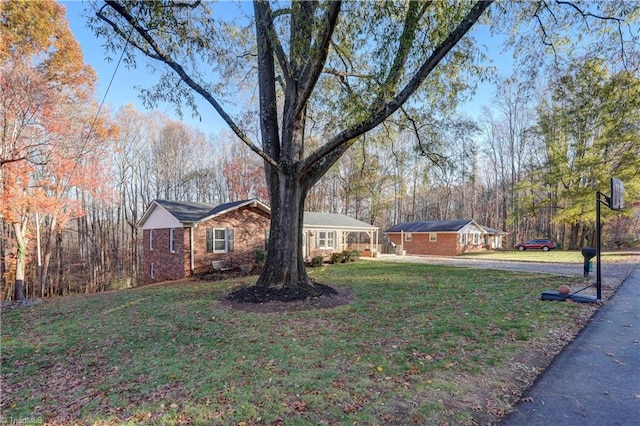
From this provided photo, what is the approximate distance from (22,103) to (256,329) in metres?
12.1

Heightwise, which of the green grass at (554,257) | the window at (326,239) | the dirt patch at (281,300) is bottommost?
the green grass at (554,257)

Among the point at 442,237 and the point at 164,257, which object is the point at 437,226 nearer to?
the point at 442,237

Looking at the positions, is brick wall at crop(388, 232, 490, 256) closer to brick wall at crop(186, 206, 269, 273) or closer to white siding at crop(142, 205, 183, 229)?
brick wall at crop(186, 206, 269, 273)

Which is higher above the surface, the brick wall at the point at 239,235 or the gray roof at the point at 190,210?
the gray roof at the point at 190,210

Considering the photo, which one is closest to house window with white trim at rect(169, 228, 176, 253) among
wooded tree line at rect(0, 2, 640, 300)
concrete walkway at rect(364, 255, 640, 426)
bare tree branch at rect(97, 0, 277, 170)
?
wooded tree line at rect(0, 2, 640, 300)

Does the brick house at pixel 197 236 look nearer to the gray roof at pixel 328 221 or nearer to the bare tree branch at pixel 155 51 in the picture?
the gray roof at pixel 328 221

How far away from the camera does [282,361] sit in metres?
4.25

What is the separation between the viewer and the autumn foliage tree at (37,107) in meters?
10.4

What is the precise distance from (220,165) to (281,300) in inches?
1053

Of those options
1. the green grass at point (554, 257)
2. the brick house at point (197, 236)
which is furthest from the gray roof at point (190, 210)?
the green grass at point (554, 257)

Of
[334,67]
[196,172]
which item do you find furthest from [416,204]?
[334,67]

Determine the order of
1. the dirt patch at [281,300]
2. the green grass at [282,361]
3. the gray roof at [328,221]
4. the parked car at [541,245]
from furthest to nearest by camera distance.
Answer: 1. the parked car at [541,245]
2. the gray roof at [328,221]
3. the dirt patch at [281,300]
4. the green grass at [282,361]

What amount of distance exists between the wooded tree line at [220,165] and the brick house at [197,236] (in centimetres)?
281

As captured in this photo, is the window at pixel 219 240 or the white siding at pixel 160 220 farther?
the window at pixel 219 240
